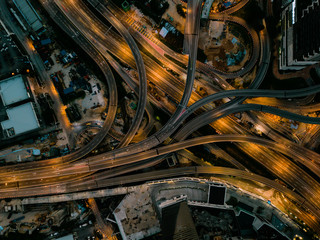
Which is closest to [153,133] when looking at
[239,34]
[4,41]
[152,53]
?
[152,53]

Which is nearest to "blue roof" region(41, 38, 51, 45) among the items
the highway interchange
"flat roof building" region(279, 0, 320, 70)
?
the highway interchange

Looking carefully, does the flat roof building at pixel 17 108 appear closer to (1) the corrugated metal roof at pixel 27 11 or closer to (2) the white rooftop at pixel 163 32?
(1) the corrugated metal roof at pixel 27 11

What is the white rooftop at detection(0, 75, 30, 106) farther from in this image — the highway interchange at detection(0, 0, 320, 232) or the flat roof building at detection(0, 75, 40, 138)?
the highway interchange at detection(0, 0, 320, 232)

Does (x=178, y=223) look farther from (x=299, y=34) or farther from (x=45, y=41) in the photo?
(x=45, y=41)

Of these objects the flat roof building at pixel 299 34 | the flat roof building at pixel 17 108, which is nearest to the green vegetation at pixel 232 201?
the flat roof building at pixel 299 34

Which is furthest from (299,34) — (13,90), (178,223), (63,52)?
(13,90)

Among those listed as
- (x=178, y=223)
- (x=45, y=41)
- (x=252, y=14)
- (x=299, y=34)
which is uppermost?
(x=45, y=41)

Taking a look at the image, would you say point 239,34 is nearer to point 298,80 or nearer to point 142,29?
point 298,80
